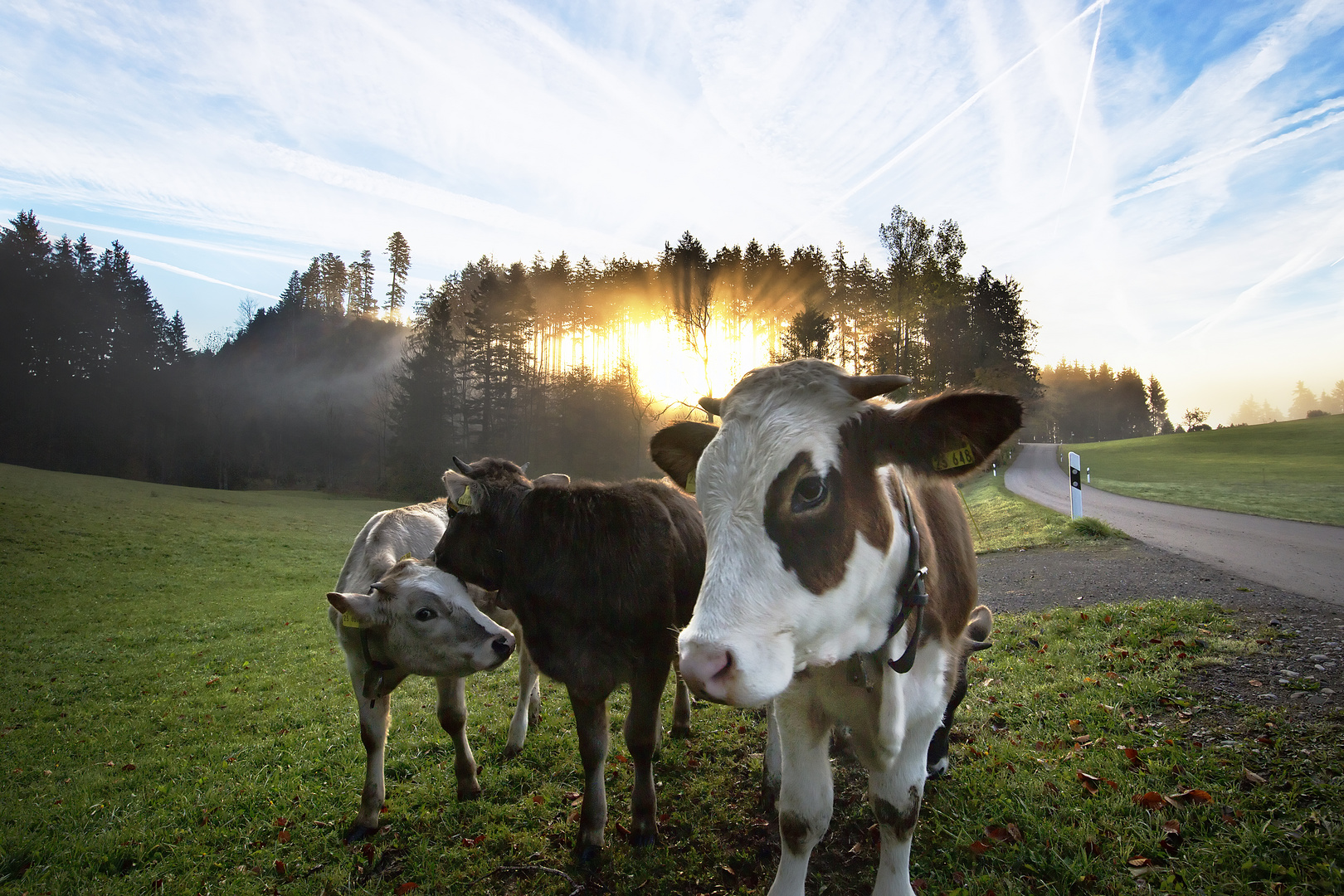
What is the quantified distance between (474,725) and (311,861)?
227cm

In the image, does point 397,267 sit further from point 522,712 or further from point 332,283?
point 522,712

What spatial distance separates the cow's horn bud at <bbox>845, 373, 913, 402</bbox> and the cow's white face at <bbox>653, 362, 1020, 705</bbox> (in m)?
0.01

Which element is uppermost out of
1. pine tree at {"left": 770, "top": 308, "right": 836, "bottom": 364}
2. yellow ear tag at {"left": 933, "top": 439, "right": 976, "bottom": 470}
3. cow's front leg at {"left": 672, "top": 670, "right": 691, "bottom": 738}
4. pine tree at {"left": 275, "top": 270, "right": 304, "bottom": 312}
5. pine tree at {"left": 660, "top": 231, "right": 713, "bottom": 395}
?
pine tree at {"left": 275, "top": 270, "right": 304, "bottom": 312}

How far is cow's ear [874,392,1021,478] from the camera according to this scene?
1997 millimetres

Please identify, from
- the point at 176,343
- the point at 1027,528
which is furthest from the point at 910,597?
the point at 176,343

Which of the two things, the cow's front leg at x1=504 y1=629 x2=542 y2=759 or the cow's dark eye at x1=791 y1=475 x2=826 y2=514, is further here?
the cow's front leg at x1=504 y1=629 x2=542 y2=759

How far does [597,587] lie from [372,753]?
7.08ft

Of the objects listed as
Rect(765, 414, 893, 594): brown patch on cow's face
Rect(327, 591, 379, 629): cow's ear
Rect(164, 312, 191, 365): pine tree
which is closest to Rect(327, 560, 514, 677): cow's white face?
Rect(327, 591, 379, 629): cow's ear

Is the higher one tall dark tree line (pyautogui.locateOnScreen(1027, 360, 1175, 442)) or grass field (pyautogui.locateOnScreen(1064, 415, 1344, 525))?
tall dark tree line (pyautogui.locateOnScreen(1027, 360, 1175, 442))

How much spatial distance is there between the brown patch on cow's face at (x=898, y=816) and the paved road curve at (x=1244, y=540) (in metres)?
7.13

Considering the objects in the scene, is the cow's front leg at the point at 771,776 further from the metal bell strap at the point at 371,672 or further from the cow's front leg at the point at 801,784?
the metal bell strap at the point at 371,672

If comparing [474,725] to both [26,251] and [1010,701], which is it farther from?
[26,251]

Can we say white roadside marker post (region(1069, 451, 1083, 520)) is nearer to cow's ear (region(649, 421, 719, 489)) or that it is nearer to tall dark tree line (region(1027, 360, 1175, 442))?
cow's ear (region(649, 421, 719, 489))

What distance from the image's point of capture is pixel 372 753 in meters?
4.12
